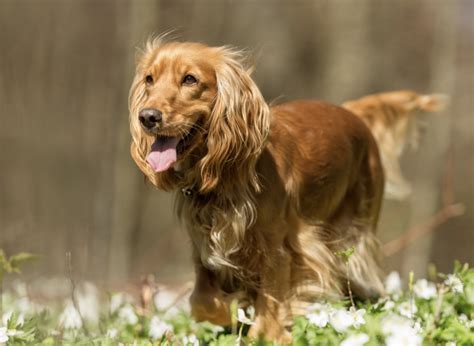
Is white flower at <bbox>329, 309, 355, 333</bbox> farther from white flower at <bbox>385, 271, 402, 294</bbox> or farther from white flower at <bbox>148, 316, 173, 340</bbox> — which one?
white flower at <bbox>385, 271, 402, 294</bbox>

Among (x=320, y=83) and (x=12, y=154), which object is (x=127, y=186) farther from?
(x=12, y=154)

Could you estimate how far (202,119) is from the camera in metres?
3.75

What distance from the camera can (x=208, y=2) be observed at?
13320 mm

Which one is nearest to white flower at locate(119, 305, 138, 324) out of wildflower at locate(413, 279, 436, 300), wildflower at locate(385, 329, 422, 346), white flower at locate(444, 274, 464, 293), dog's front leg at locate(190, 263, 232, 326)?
dog's front leg at locate(190, 263, 232, 326)

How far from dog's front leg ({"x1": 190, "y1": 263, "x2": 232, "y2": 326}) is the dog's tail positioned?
190cm

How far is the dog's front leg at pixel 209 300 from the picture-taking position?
3.94 meters

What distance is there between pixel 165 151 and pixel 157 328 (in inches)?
39.7

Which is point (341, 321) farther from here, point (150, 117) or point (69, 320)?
point (69, 320)

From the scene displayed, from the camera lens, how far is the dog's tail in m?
5.48

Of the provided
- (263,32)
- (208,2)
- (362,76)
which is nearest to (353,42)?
(362,76)

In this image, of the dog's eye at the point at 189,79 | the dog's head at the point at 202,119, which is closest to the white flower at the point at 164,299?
the dog's head at the point at 202,119

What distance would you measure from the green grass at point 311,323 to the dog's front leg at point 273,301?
9 cm

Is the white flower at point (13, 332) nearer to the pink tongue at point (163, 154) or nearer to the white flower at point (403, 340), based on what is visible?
the pink tongue at point (163, 154)

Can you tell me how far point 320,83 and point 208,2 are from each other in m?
2.41
